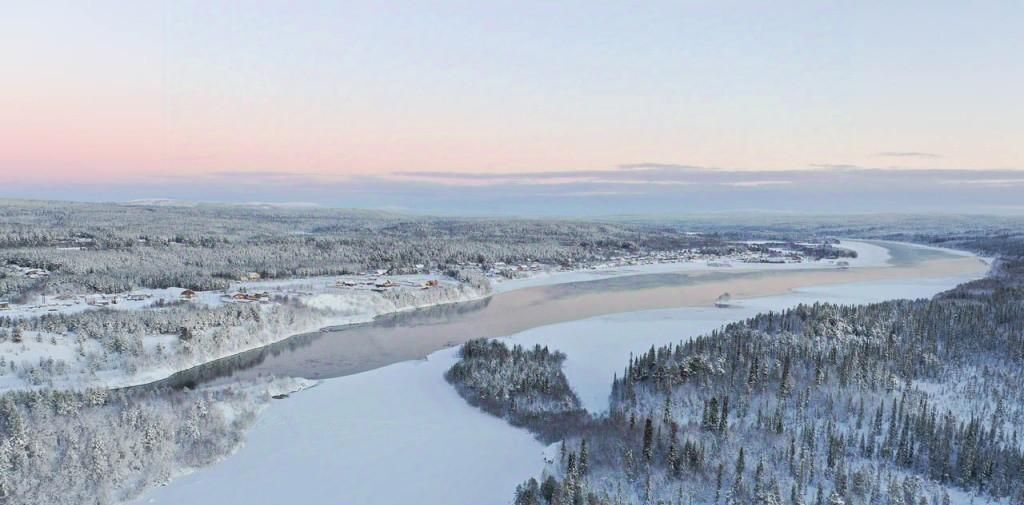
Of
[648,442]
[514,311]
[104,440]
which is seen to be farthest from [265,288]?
[648,442]

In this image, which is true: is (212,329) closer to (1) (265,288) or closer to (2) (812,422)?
(1) (265,288)

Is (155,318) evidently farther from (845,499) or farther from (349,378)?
(845,499)

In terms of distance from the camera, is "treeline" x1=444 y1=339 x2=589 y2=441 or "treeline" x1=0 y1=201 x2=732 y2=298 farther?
"treeline" x1=0 y1=201 x2=732 y2=298

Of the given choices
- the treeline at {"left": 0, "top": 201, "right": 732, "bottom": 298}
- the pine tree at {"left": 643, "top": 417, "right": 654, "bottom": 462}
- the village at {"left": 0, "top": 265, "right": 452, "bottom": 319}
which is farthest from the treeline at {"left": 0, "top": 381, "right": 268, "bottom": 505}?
the treeline at {"left": 0, "top": 201, "right": 732, "bottom": 298}

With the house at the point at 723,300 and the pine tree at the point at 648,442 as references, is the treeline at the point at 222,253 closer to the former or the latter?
the house at the point at 723,300

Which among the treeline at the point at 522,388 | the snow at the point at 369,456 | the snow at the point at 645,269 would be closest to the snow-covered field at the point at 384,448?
the snow at the point at 369,456

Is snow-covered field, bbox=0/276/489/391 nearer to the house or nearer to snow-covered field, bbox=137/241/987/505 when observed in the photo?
snow-covered field, bbox=137/241/987/505
